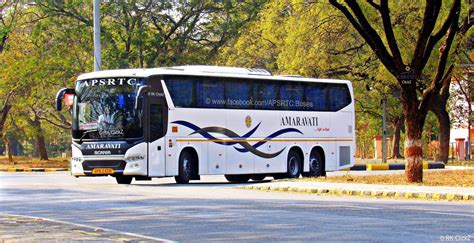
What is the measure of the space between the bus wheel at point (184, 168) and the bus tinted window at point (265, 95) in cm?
359

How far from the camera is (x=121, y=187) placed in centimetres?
3078

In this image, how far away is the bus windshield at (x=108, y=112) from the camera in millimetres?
31766

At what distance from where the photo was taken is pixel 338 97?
3812cm

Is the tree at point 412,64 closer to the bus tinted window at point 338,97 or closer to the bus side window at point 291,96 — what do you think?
the bus side window at point 291,96

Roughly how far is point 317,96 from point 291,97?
1.42 metres

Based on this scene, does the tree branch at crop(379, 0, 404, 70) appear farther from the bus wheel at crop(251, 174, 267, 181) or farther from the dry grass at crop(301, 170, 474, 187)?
the bus wheel at crop(251, 174, 267, 181)

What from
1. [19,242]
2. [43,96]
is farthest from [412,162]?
[43,96]

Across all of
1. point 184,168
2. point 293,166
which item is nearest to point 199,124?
point 184,168

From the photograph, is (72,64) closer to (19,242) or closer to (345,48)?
(345,48)

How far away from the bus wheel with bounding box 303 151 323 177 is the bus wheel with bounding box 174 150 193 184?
5.65 metres

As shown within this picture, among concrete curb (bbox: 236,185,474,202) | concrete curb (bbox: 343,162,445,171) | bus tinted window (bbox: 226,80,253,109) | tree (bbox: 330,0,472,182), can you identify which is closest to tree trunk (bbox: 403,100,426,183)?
tree (bbox: 330,0,472,182)

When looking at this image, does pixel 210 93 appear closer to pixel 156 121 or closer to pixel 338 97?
pixel 156 121

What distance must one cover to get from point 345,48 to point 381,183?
16.8m

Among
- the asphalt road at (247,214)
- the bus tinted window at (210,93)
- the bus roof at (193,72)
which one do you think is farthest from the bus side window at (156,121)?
the asphalt road at (247,214)
